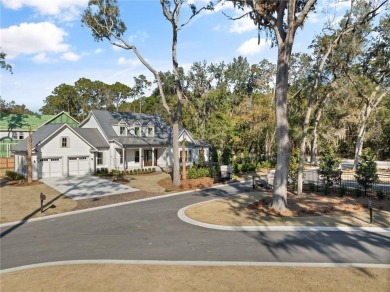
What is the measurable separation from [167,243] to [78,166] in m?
22.1

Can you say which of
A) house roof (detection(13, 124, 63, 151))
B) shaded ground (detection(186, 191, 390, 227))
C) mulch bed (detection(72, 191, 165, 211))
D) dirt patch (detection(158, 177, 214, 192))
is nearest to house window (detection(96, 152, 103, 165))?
house roof (detection(13, 124, 63, 151))

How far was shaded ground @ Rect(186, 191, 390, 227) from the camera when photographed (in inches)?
604

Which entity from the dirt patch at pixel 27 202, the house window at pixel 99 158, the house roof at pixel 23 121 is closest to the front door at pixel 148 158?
the house window at pixel 99 158

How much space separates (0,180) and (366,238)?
3002 cm

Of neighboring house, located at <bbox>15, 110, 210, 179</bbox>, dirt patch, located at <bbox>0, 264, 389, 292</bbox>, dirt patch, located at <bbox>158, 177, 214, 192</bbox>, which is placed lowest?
dirt patch, located at <bbox>0, 264, 389, 292</bbox>

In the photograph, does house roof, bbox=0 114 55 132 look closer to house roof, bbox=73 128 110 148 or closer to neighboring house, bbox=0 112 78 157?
neighboring house, bbox=0 112 78 157

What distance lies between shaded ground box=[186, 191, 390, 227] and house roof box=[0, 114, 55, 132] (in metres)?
36.4

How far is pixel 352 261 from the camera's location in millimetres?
A: 10305

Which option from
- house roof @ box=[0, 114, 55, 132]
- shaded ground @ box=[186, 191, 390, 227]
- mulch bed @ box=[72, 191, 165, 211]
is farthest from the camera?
house roof @ box=[0, 114, 55, 132]

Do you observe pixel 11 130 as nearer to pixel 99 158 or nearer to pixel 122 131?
pixel 99 158

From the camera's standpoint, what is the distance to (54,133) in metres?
29.9

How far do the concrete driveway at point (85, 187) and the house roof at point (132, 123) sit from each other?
669 cm

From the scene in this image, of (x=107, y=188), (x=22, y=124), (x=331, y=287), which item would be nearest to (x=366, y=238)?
(x=331, y=287)

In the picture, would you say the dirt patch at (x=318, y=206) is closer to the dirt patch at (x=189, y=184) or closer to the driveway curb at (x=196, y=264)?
the dirt patch at (x=189, y=184)
